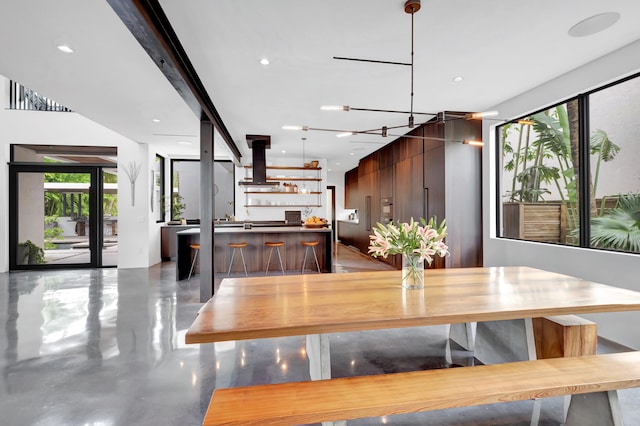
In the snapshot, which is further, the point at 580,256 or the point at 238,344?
the point at 580,256

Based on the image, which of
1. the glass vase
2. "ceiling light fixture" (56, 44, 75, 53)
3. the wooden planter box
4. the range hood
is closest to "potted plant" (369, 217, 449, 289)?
the glass vase

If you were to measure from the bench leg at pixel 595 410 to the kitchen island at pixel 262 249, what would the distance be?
14.6 feet

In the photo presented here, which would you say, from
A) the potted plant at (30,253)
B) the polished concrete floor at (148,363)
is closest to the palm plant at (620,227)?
the polished concrete floor at (148,363)

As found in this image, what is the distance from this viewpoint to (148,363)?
2621 mm

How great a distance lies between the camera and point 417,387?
151cm

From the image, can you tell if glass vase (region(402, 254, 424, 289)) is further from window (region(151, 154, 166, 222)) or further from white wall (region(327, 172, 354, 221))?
white wall (region(327, 172, 354, 221))

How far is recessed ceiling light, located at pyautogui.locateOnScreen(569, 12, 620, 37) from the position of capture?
97.3 inches

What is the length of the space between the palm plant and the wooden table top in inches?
48.0

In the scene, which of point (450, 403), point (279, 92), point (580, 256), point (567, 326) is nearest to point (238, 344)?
point (450, 403)

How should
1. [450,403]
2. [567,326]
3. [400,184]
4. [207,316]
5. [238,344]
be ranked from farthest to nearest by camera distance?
1. [400,184]
2. [238,344]
3. [567,326]
4. [207,316]
5. [450,403]

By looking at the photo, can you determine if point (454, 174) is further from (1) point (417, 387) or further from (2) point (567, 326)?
(1) point (417, 387)

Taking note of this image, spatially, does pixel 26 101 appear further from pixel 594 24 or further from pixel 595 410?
pixel 595 410

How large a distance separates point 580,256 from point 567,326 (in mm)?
1660

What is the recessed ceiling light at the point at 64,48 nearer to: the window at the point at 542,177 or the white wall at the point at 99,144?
the white wall at the point at 99,144
